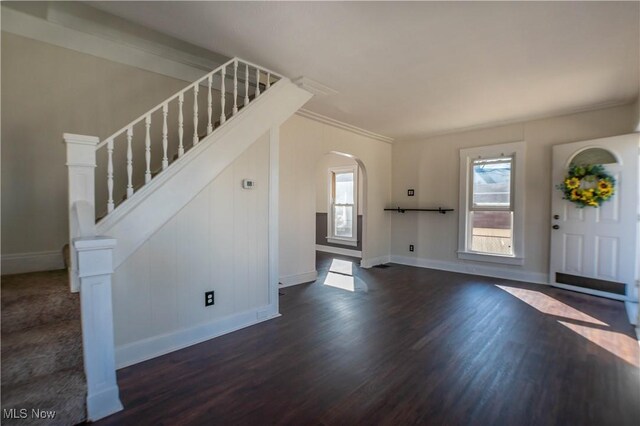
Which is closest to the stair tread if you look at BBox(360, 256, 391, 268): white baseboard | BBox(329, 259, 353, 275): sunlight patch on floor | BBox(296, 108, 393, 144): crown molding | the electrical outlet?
the electrical outlet

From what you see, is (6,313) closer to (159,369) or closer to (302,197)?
(159,369)

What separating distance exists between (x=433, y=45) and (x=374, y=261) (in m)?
4.11

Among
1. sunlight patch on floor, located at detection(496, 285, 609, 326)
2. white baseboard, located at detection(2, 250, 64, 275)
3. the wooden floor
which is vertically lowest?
the wooden floor

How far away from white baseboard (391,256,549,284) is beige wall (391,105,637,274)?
0.20 ft

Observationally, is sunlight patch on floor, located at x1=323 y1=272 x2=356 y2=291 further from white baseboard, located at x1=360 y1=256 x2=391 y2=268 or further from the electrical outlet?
the electrical outlet

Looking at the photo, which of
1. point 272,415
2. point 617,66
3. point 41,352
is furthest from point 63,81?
point 617,66

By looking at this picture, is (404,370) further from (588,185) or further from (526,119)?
(526,119)

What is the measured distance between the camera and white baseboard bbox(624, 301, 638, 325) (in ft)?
10.4

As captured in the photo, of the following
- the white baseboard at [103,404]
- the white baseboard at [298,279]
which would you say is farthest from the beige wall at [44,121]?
the white baseboard at [298,279]

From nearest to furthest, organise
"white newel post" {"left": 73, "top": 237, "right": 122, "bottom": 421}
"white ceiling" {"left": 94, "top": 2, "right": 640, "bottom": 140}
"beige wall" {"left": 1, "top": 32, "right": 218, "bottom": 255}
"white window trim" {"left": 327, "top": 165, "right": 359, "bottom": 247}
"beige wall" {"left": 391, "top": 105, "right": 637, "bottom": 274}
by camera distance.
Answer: "white newel post" {"left": 73, "top": 237, "right": 122, "bottom": 421} → "white ceiling" {"left": 94, "top": 2, "right": 640, "bottom": 140} → "beige wall" {"left": 1, "top": 32, "right": 218, "bottom": 255} → "beige wall" {"left": 391, "top": 105, "right": 637, "bottom": 274} → "white window trim" {"left": 327, "top": 165, "right": 359, "bottom": 247}

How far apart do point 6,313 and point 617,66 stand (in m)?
5.48

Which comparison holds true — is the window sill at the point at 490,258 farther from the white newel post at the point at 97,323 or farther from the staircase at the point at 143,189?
the white newel post at the point at 97,323

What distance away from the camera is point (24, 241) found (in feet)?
8.87

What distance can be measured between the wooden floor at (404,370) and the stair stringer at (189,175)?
1051 mm
